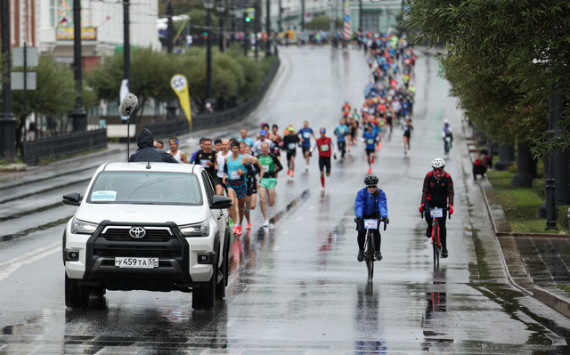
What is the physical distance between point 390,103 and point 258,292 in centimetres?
5845

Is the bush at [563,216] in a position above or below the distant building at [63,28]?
below

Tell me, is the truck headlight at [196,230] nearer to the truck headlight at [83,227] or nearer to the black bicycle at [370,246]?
the truck headlight at [83,227]

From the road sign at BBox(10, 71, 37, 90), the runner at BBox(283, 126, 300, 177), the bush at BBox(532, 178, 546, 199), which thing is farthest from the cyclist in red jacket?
the road sign at BBox(10, 71, 37, 90)

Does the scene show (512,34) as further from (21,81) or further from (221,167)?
(21,81)

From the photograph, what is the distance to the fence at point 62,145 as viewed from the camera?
3791 centimetres

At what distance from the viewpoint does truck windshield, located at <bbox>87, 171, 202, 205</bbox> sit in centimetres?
1202

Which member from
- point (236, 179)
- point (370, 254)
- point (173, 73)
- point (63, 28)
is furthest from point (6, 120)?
point (63, 28)

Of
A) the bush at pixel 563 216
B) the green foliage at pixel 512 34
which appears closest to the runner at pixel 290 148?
the bush at pixel 563 216

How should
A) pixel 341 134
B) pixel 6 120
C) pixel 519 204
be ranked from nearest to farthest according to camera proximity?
pixel 519 204 < pixel 6 120 < pixel 341 134

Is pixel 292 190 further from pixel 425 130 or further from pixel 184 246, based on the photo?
pixel 425 130

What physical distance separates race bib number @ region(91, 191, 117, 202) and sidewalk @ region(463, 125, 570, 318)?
515cm

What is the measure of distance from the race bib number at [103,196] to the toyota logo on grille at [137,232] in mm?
867

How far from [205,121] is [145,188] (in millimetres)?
51328

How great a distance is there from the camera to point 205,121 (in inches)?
2496
